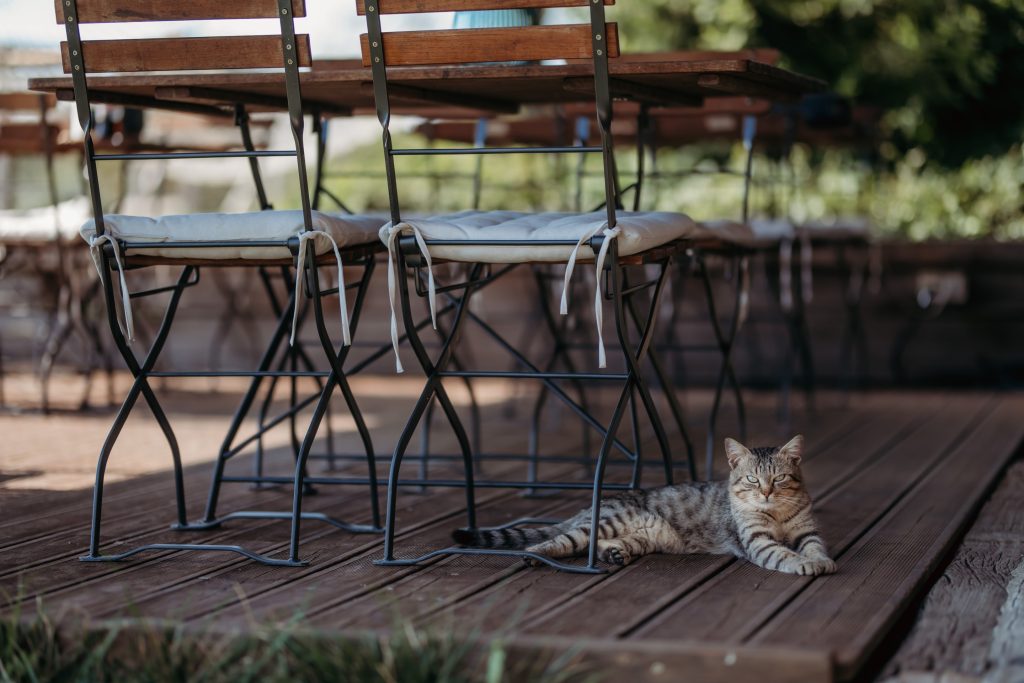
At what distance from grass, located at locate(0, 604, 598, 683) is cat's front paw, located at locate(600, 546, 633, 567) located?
0.59 m

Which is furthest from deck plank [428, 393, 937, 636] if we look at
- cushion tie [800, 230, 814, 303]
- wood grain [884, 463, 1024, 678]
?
cushion tie [800, 230, 814, 303]

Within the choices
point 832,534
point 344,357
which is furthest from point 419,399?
point 832,534

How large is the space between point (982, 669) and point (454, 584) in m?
0.94

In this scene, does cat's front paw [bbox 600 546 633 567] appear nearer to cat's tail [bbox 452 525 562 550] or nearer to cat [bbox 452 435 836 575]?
cat [bbox 452 435 836 575]

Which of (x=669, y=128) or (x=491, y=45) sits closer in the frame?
(x=491, y=45)

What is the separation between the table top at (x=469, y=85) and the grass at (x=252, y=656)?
3.80 feet

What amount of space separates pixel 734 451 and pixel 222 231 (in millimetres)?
1177

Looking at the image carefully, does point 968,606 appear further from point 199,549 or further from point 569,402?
point 199,549

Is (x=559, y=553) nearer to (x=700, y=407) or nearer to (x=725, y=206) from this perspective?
(x=700, y=407)

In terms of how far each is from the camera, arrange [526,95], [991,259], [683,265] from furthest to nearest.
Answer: [991,259]
[683,265]
[526,95]

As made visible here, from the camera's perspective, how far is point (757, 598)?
2381 millimetres

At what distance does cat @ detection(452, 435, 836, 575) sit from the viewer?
269 centimetres

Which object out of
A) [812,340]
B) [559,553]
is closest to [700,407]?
[812,340]

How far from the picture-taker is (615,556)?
2646mm
